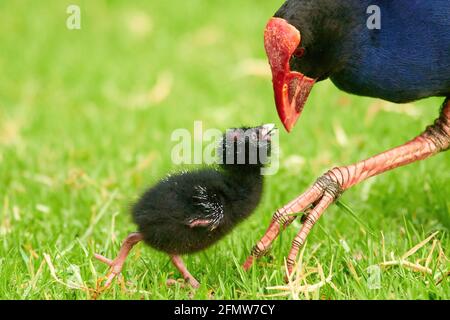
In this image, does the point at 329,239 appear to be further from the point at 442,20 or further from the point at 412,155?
the point at 442,20

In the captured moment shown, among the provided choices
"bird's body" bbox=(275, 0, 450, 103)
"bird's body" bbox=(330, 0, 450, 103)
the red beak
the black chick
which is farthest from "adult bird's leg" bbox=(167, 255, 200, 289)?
"bird's body" bbox=(330, 0, 450, 103)

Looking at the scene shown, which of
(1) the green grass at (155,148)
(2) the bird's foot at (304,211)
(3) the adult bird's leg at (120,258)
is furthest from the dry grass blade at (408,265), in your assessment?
(3) the adult bird's leg at (120,258)

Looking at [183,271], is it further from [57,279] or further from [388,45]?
[388,45]

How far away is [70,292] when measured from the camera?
2904 millimetres

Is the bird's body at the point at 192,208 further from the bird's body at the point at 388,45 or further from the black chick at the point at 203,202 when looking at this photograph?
the bird's body at the point at 388,45

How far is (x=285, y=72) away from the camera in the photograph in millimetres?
3004

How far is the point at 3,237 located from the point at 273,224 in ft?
4.10

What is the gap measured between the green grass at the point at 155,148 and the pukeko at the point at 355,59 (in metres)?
0.19

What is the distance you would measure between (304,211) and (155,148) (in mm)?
2381

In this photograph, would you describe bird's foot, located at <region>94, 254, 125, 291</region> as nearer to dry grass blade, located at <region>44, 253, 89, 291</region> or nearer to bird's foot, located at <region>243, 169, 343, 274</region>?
dry grass blade, located at <region>44, 253, 89, 291</region>

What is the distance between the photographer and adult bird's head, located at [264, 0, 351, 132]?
2.95 meters

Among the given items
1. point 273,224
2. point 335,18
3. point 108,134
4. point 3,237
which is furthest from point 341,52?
point 108,134

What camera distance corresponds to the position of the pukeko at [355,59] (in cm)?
302

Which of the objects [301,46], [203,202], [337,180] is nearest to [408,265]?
[337,180]
